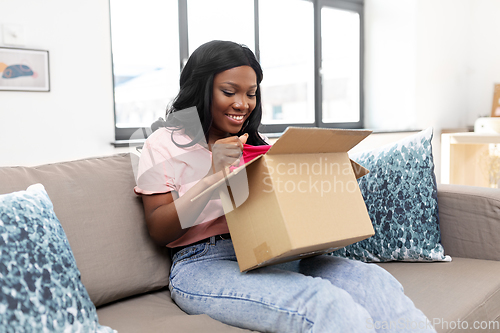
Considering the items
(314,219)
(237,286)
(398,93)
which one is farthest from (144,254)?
(398,93)

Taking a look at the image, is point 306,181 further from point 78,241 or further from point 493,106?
point 493,106

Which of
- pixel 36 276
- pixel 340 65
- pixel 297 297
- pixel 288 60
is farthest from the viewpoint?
pixel 340 65

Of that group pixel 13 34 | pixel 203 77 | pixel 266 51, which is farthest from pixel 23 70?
pixel 266 51

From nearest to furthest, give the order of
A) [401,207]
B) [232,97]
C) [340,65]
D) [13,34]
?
[232,97] → [401,207] → [13,34] → [340,65]

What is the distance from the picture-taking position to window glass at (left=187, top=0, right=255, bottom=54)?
256cm

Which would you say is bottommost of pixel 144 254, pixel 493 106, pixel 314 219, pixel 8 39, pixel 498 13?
pixel 144 254

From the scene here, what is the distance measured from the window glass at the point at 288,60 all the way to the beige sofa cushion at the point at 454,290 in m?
1.90

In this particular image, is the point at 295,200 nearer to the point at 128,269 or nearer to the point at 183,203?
the point at 183,203

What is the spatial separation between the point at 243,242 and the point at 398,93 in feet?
9.26

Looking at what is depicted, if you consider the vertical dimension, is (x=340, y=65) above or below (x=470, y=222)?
above

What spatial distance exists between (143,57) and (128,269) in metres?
1.70

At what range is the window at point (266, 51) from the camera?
2.37 meters

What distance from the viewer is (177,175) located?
104cm

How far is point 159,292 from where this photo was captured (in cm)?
109
